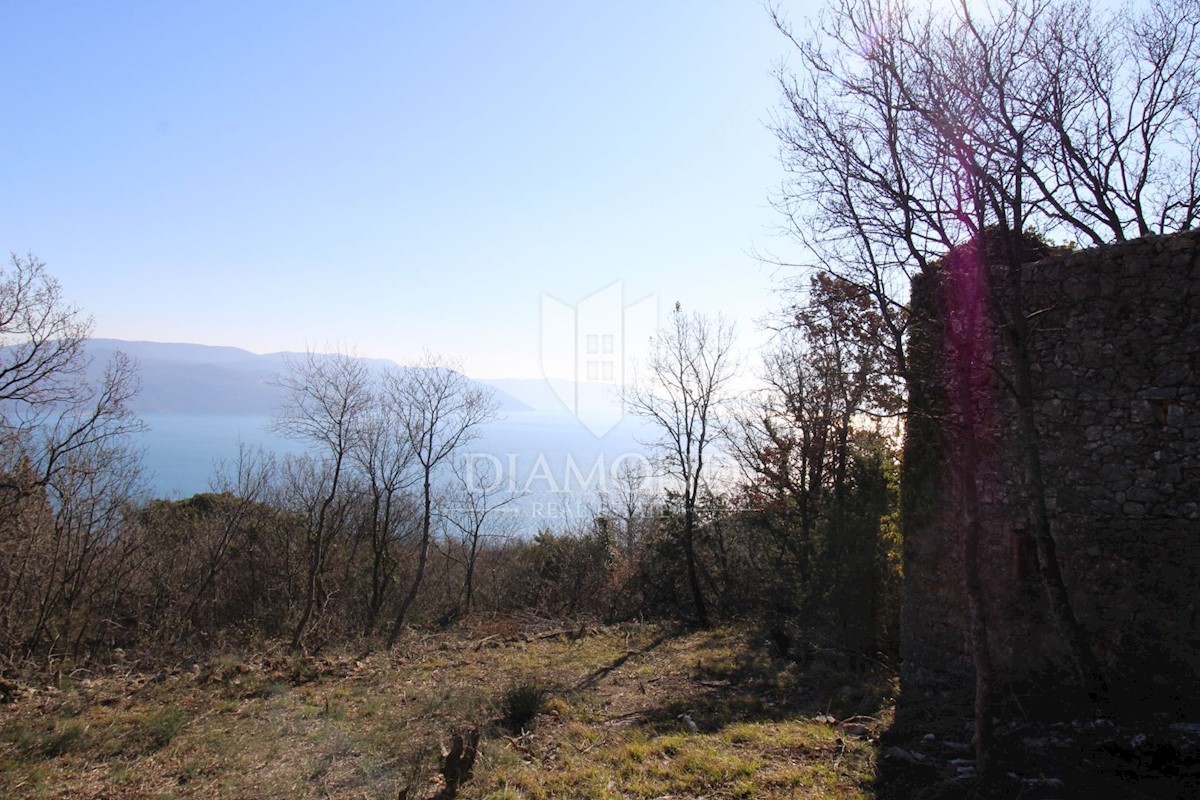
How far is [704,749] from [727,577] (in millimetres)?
11174

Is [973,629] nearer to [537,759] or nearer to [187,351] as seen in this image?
[537,759]

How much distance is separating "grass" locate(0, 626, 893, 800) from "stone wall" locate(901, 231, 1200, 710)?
1857 millimetres

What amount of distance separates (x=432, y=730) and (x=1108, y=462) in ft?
20.9

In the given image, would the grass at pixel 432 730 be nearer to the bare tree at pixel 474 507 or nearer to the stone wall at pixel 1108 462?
the stone wall at pixel 1108 462

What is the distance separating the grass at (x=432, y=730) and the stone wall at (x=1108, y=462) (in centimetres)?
186

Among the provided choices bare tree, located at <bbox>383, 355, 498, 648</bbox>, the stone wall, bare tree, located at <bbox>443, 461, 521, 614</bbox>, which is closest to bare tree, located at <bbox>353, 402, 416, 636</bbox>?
bare tree, located at <bbox>383, 355, 498, 648</bbox>

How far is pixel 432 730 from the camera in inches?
241

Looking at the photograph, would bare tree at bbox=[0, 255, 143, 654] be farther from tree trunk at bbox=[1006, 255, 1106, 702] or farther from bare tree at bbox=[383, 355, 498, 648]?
tree trunk at bbox=[1006, 255, 1106, 702]

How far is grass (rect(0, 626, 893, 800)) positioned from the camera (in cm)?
473

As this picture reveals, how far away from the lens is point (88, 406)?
9438 millimetres

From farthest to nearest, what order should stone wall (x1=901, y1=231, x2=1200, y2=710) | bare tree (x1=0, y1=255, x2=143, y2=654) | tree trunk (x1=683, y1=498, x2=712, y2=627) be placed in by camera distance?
tree trunk (x1=683, y1=498, x2=712, y2=627)
bare tree (x1=0, y1=255, x2=143, y2=654)
stone wall (x1=901, y1=231, x2=1200, y2=710)

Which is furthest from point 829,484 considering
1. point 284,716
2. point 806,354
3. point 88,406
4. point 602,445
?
point 88,406

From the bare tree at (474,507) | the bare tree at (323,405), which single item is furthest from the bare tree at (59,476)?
the bare tree at (474,507)

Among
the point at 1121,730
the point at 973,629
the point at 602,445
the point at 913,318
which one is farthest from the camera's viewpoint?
the point at 602,445
